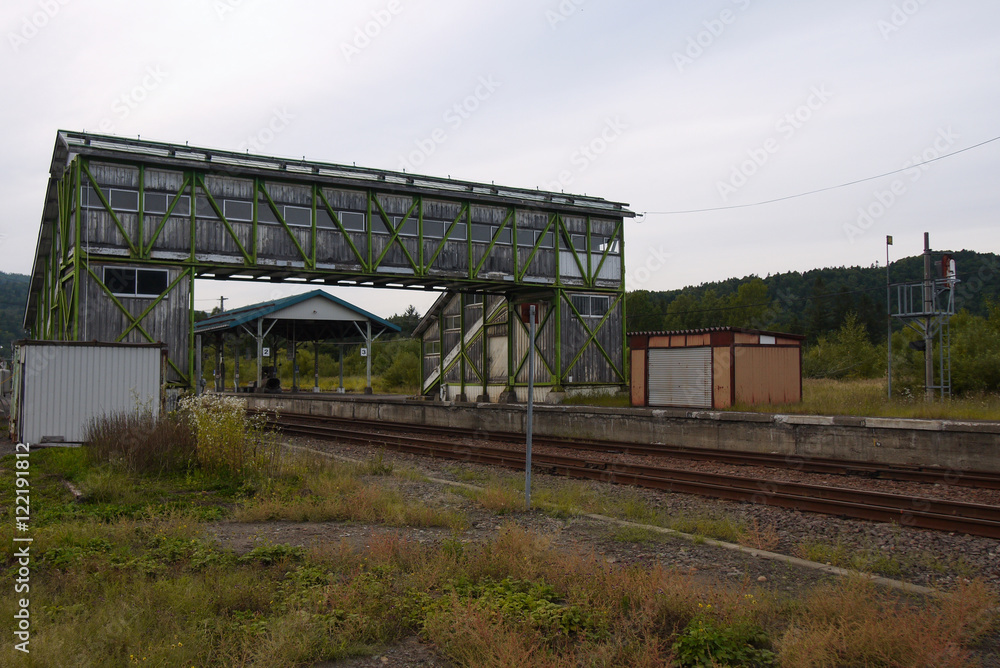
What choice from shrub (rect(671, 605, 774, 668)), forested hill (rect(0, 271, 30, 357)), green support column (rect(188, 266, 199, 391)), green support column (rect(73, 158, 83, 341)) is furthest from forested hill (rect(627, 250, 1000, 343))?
forested hill (rect(0, 271, 30, 357))

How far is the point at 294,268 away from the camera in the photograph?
83.5 feet

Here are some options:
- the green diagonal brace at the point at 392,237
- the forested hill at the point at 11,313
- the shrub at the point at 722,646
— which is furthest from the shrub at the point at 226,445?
the forested hill at the point at 11,313

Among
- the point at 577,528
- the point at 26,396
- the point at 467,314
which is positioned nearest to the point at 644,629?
the point at 577,528

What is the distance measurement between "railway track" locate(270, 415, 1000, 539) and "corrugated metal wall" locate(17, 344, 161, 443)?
5728 mm

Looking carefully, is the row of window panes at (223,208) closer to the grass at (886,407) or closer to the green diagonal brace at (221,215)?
the green diagonal brace at (221,215)

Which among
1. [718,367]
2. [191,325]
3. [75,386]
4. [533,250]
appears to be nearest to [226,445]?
[75,386]

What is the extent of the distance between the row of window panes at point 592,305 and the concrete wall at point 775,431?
9234mm

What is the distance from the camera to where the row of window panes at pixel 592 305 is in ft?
103

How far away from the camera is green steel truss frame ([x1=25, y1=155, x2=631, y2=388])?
2317 cm

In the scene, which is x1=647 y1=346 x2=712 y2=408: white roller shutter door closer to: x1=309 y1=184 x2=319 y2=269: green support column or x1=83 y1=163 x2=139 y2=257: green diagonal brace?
x1=309 y1=184 x2=319 y2=269: green support column

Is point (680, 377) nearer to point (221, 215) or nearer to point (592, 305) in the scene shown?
point (592, 305)

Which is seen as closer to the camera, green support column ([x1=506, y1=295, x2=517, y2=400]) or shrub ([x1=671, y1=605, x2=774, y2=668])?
shrub ([x1=671, y1=605, x2=774, y2=668])

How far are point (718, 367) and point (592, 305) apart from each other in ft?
33.7

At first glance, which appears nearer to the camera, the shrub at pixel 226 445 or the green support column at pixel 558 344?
the shrub at pixel 226 445
